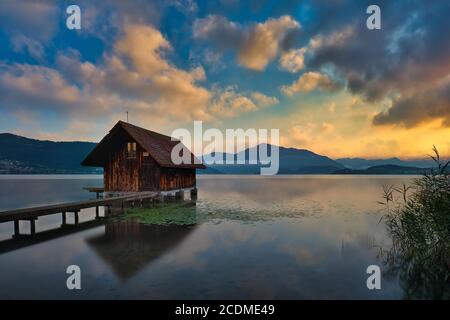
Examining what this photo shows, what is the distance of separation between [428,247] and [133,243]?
38.8 feet

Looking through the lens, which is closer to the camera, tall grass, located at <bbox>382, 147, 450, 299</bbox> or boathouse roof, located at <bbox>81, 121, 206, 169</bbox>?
tall grass, located at <bbox>382, 147, 450, 299</bbox>

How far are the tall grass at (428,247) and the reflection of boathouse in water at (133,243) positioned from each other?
28.3ft

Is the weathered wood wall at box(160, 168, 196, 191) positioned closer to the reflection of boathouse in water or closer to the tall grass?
the reflection of boathouse in water

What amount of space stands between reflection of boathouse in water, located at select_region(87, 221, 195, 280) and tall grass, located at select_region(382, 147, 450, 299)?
8.61 m

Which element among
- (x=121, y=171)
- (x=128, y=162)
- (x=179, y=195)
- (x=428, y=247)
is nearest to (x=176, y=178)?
(x=179, y=195)

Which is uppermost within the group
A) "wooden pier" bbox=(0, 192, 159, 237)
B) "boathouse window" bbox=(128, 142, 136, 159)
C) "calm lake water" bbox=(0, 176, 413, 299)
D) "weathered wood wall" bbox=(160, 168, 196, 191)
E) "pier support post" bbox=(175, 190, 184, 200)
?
"boathouse window" bbox=(128, 142, 136, 159)

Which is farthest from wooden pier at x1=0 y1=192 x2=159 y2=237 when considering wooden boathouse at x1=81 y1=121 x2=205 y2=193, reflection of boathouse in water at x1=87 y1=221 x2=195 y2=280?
reflection of boathouse in water at x1=87 y1=221 x2=195 y2=280

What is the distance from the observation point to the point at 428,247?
9211 millimetres

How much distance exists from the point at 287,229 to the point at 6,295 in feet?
43.3

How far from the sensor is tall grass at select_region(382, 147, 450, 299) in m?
7.75

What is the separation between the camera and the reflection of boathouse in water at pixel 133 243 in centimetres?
959

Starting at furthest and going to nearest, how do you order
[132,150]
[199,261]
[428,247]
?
1. [132,150]
2. [199,261]
3. [428,247]

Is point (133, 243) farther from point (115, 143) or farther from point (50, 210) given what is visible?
point (115, 143)
